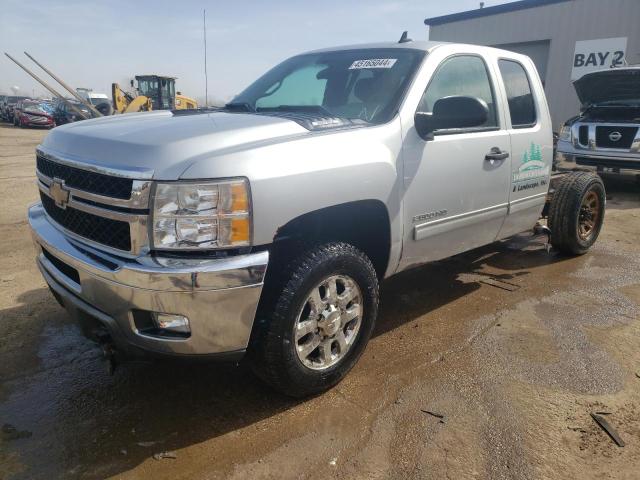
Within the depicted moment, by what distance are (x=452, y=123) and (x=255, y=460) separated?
2108 millimetres

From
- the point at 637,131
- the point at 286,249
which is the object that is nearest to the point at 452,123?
the point at 286,249

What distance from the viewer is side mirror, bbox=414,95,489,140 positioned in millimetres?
2854

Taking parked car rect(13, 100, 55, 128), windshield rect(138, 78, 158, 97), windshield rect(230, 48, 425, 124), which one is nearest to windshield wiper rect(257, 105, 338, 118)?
windshield rect(230, 48, 425, 124)

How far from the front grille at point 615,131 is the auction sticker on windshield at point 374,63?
6959 millimetres

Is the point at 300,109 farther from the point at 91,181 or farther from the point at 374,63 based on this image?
the point at 91,181

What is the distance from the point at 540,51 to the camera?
18.5m

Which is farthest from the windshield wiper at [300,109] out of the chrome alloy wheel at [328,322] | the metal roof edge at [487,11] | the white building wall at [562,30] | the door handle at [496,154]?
the metal roof edge at [487,11]

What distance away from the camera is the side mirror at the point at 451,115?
2854 mm

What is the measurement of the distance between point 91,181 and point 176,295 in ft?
2.41

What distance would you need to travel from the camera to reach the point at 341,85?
133 inches

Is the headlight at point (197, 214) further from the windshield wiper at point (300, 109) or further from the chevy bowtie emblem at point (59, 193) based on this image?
the windshield wiper at point (300, 109)

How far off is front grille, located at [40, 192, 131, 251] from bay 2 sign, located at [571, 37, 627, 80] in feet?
57.6

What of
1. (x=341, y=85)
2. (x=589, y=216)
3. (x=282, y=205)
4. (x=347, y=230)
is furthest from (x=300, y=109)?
(x=589, y=216)

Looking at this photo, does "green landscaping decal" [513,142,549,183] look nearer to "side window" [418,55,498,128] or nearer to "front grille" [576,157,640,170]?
"side window" [418,55,498,128]
